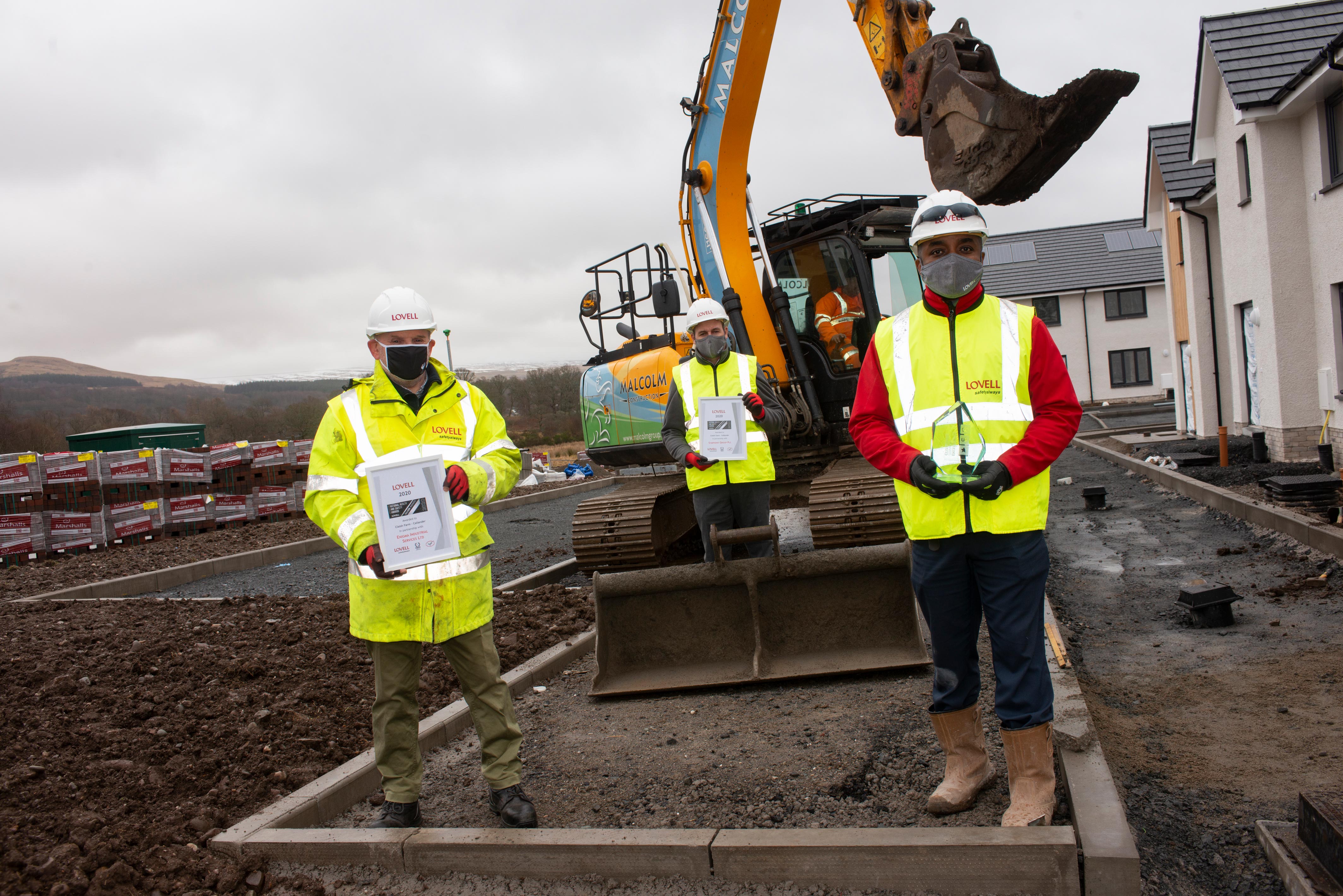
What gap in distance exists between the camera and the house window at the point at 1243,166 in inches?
577

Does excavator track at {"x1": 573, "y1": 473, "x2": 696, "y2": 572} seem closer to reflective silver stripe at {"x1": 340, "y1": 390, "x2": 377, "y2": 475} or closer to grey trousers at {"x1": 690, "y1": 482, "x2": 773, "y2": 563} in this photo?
grey trousers at {"x1": 690, "y1": 482, "x2": 773, "y2": 563}

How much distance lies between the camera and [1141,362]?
41.3m

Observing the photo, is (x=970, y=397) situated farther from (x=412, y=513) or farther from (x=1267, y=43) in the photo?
(x=1267, y=43)

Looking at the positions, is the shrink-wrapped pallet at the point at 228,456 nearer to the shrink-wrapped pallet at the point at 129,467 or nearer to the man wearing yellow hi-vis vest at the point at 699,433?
the shrink-wrapped pallet at the point at 129,467

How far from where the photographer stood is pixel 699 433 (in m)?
6.00

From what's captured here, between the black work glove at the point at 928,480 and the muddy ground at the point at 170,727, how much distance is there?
9.12ft

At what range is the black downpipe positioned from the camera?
18.2 meters

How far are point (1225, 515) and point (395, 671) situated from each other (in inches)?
386

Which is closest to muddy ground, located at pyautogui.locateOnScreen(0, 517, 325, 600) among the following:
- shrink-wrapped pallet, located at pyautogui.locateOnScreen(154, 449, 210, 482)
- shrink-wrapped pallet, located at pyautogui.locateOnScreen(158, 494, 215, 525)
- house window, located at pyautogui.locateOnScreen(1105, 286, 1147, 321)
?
shrink-wrapped pallet, located at pyautogui.locateOnScreen(158, 494, 215, 525)

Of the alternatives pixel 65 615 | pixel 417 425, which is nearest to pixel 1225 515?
pixel 417 425

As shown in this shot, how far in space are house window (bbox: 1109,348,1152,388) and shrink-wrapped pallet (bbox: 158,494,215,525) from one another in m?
36.9

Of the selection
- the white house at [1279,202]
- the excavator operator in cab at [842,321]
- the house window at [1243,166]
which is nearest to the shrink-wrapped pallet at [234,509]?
the excavator operator in cab at [842,321]

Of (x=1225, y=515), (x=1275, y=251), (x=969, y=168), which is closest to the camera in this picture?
(x=969, y=168)

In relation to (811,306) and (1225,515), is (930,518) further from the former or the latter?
(1225,515)
